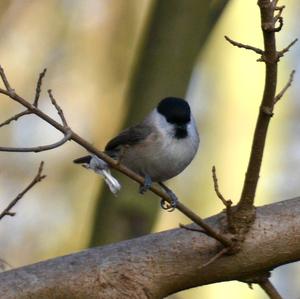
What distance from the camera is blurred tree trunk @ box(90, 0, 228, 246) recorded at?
3605 mm

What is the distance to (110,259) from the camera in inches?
90.1

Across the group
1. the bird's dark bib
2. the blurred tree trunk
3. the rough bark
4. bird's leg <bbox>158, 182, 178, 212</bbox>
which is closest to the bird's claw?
bird's leg <bbox>158, 182, 178, 212</bbox>

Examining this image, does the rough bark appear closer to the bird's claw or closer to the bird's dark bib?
the bird's claw

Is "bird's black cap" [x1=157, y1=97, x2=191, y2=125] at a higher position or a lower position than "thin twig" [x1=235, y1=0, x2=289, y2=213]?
higher

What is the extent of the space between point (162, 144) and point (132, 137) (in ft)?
0.42

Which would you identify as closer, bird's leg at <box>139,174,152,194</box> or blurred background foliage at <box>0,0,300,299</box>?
bird's leg at <box>139,174,152,194</box>

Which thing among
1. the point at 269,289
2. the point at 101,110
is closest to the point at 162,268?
the point at 269,289

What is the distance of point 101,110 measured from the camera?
18.7 feet

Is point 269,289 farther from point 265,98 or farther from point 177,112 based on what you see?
point 177,112

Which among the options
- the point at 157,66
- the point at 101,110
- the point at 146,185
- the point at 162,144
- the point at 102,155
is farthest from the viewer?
the point at 101,110

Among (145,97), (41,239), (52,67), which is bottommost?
(41,239)

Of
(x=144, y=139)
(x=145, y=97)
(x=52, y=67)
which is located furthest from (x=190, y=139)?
(x=52, y=67)

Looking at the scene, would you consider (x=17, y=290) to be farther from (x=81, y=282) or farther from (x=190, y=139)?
(x=190, y=139)

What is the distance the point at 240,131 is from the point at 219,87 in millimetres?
340
